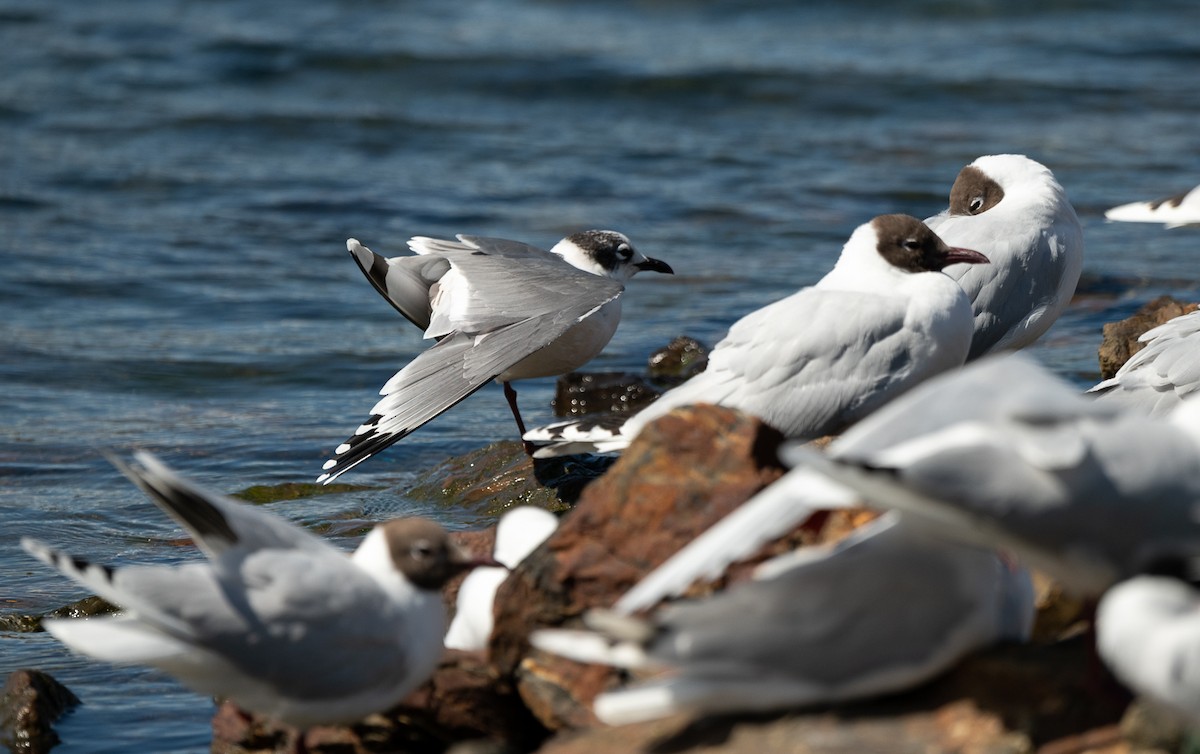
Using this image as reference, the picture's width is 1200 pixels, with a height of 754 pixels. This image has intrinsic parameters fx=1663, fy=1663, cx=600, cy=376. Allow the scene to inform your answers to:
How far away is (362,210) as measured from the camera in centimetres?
1269

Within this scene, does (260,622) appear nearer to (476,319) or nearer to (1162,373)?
(476,319)

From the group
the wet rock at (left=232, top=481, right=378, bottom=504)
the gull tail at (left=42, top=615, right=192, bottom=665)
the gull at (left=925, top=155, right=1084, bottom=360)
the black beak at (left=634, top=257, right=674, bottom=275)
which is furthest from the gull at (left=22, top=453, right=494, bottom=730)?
the black beak at (left=634, top=257, right=674, bottom=275)

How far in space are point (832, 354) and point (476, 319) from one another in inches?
79.7

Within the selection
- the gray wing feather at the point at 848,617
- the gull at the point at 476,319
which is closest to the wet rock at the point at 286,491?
the gull at the point at 476,319

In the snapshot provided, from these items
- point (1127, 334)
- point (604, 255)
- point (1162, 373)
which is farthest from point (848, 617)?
point (604, 255)

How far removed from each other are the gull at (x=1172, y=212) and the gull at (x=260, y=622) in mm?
3808

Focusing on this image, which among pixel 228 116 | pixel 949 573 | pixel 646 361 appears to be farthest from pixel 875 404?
pixel 228 116

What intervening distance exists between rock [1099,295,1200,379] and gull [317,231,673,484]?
80.7 inches

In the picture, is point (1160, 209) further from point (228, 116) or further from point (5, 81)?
point (5, 81)

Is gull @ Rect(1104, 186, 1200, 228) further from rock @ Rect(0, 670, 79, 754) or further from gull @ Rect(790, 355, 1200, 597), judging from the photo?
rock @ Rect(0, 670, 79, 754)

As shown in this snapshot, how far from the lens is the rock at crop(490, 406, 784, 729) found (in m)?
3.85

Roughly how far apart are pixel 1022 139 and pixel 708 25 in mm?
5478

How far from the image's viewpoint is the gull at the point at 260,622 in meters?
3.52

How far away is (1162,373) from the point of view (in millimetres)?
5609
